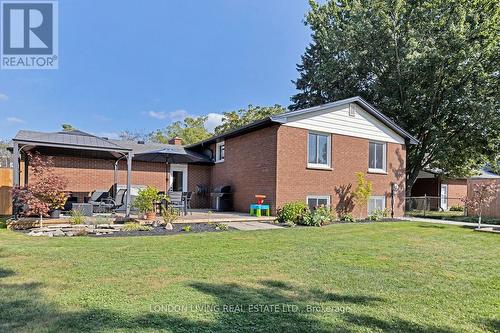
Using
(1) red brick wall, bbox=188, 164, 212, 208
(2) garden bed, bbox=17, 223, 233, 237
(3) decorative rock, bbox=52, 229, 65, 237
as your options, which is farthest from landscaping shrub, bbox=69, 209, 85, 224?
(1) red brick wall, bbox=188, 164, 212, 208

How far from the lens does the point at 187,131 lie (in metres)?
41.2

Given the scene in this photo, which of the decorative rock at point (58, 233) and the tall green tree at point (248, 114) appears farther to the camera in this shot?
the tall green tree at point (248, 114)

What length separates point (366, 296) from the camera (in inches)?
178

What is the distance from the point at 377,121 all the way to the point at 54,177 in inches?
549

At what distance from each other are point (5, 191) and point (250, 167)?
11.2 m

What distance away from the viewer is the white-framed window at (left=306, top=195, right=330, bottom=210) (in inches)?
559

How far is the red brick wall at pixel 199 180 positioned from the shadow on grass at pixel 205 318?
13.9 metres

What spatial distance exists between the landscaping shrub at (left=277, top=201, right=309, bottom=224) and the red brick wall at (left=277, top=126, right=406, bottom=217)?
67 centimetres

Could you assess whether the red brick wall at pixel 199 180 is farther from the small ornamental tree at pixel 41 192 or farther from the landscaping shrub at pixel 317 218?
the small ornamental tree at pixel 41 192

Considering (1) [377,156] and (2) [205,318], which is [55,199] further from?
(1) [377,156]

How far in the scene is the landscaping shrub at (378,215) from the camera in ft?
49.3

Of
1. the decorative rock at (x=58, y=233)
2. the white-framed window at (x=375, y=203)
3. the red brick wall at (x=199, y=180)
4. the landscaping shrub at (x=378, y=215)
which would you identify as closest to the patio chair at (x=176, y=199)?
the decorative rock at (x=58, y=233)

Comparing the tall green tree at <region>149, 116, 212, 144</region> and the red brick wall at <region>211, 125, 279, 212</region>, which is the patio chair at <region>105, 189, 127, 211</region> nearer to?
the red brick wall at <region>211, 125, 279, 212</region>

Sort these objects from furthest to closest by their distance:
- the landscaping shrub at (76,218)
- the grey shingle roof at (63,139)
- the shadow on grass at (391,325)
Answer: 1. the grey shingle roof at (63,139)
2. the landscaping shrub at (76,218)
3. the shadow on grass at (391,325)
